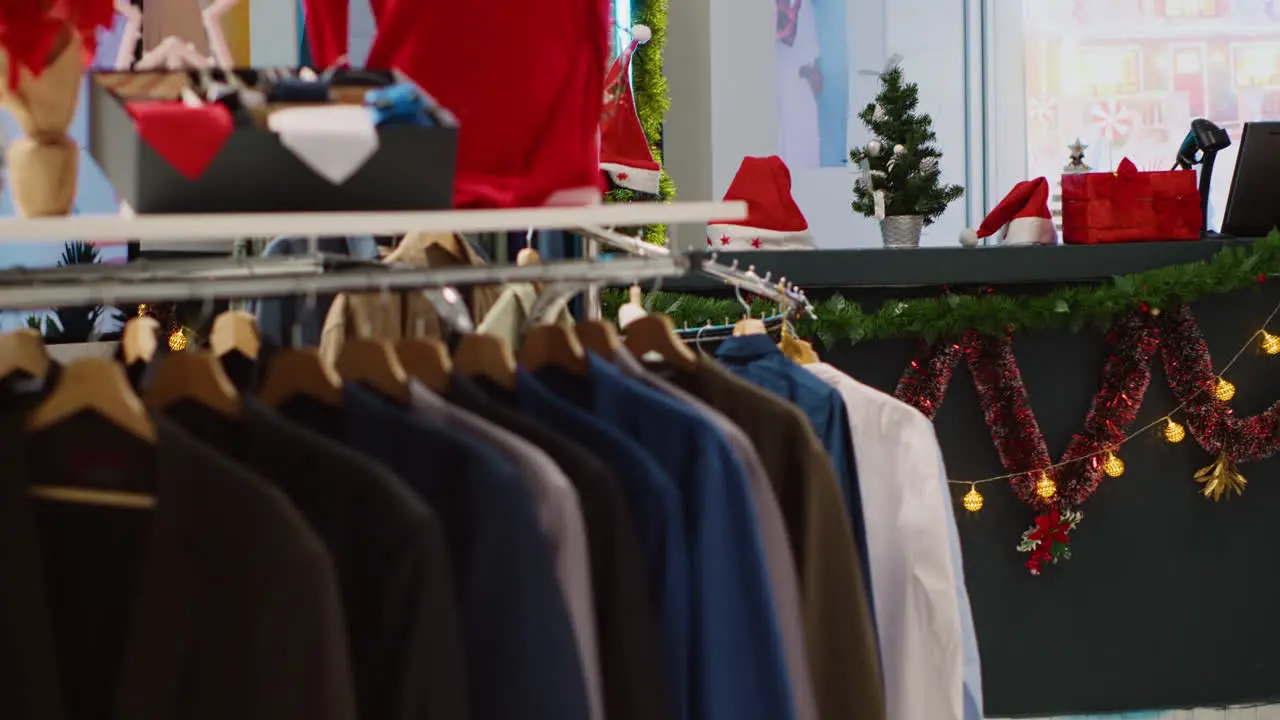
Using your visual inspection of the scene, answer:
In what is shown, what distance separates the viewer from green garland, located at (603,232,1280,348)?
3324 mm

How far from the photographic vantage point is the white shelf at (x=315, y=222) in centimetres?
101

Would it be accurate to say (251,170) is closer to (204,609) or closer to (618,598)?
(204,609)

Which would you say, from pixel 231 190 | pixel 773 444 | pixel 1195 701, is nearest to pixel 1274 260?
pixel 1195 701

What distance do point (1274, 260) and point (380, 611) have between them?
302 centimetres

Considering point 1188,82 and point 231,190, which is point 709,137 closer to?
point 1188,82

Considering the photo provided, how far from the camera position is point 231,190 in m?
1.13

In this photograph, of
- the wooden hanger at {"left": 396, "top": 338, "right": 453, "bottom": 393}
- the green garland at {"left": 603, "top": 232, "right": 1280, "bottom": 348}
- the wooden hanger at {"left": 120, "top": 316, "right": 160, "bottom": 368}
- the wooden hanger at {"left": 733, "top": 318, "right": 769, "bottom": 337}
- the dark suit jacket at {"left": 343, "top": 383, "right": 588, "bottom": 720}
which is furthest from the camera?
the green garland at {"left": 603, "top": 232, "right": 1280, "bottom": 348}

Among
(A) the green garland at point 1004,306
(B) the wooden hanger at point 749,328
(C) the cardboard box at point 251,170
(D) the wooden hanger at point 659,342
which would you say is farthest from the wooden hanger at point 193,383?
(A) the green garland at point 1004,306

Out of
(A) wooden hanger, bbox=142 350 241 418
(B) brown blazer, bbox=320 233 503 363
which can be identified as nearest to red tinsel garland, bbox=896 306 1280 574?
Result: (B) brown blazer, bbox=320 233 503 363

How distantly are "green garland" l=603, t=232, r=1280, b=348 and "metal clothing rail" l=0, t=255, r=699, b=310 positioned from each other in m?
1.84

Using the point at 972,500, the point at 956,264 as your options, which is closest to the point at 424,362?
the point at 956,264

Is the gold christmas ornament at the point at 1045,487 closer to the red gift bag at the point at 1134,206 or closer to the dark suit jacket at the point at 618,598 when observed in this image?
the red gift bag at the point at 1134,206

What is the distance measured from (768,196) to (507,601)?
2612 millimetres

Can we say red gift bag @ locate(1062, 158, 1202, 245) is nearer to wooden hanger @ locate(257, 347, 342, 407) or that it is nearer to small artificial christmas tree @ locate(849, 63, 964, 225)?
small artificial christmas tree @ locate(849, 63, 964, 225)
